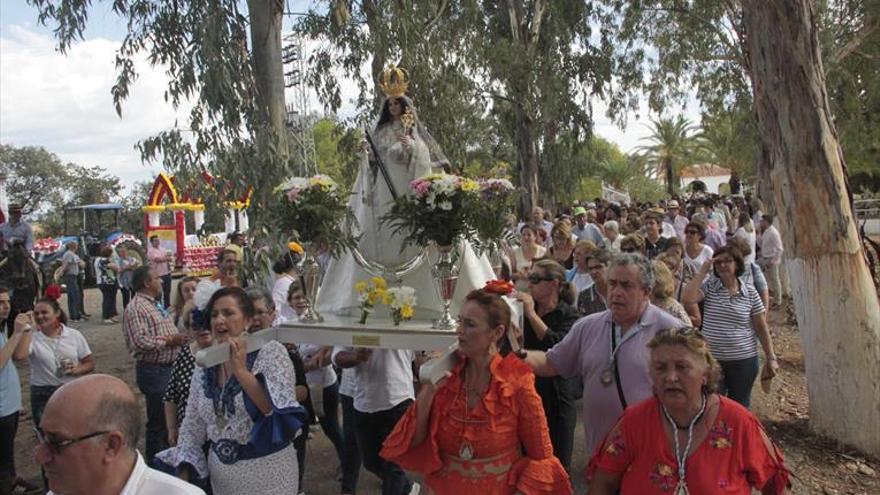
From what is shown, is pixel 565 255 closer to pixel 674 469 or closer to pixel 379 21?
pixel 379 21

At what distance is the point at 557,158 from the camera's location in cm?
2089

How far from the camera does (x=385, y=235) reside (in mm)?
5031

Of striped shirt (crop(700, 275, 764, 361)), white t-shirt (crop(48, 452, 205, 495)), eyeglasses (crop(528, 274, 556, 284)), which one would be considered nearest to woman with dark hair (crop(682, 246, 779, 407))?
striped shirt (crop(700, 275, 764, 361))

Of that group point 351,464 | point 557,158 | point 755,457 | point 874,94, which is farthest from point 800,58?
point 874,94

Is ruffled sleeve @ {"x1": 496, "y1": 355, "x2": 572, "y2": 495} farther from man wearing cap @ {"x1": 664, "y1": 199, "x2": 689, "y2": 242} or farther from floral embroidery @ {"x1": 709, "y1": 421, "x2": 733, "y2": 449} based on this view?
man wearing cap @ {"x1": 664, "y1": 199, "x2": 689, "y2": 242}

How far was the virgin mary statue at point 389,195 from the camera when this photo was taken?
495 centimetres

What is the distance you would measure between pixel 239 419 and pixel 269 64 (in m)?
4.57

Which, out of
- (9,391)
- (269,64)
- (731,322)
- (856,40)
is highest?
(856,40)

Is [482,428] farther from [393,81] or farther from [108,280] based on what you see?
[108,280]

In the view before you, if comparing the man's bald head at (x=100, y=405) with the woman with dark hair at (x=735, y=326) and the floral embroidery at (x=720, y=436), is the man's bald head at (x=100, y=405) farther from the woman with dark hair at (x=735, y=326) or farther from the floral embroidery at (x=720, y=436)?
the woman with dark hair at (x=735, y=326)

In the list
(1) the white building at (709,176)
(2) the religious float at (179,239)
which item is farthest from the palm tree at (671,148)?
(2) the religious float at (179,239)

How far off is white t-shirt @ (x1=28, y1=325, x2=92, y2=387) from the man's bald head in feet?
12.1

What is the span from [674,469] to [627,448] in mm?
201

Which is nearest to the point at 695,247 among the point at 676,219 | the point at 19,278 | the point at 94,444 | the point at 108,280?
the point at 94,444
